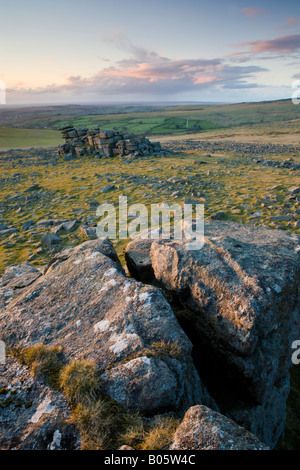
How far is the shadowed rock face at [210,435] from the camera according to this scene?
323 cm

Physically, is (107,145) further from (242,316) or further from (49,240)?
(242,316)

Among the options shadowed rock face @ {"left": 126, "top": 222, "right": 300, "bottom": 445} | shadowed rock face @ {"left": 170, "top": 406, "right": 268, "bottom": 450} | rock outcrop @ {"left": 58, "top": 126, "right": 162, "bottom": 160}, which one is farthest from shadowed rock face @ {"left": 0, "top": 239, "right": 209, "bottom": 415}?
rock outcrop @ {"left": 58, "top": 126, "right": 162, "bottom": 160}

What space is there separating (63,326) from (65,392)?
5.05ft

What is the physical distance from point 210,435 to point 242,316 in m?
2.33

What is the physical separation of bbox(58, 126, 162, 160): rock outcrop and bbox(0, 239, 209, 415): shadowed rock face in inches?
1163

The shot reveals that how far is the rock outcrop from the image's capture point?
35.3 meters

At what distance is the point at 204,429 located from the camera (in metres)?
3.39

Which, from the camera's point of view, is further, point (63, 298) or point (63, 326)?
point (63, 298)

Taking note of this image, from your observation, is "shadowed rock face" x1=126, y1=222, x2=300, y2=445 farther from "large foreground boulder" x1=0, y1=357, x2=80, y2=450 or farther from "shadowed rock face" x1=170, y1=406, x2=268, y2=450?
"large foreground boulder" x1=0, y1=357, x2=80, y2=450

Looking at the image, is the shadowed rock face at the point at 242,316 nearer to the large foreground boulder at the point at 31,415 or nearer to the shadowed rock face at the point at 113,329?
the shadowed rock face at the point at 113,329

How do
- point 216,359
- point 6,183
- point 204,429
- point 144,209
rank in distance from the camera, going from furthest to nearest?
point 6,183 < point 144,209 < point 216,359 < point 204,429

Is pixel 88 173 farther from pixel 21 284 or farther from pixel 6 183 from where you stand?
pixel 21 284

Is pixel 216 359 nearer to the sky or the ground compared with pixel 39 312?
nearer to the ground
